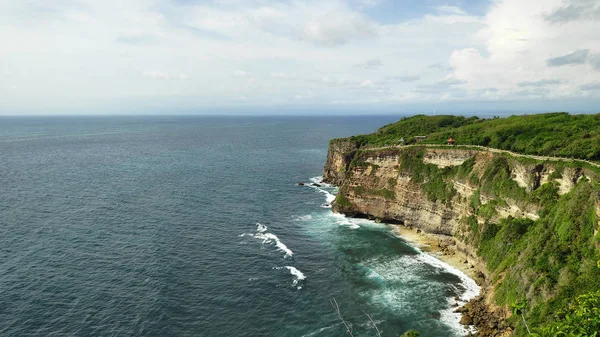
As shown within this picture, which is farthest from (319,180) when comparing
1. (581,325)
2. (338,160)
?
(581,325)

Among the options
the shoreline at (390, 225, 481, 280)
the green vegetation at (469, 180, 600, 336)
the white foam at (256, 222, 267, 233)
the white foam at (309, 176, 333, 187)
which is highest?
the green vegetation at (469, 180, 600, 336)

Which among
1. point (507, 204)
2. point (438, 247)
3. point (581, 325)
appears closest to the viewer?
point (581, 325)

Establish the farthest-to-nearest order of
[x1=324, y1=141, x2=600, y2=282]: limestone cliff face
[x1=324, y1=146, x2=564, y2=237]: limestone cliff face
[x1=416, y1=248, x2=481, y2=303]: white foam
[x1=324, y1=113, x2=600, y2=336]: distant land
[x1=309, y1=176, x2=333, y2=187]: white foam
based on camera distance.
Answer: [x1=309, y1=176, x2=333, y2=187]: white foam < [x1=324, y1=146, x2=564, y2=237]: limestone cliff face < [x1=324, y1=141, x2=600, y2=282]: limestone cliff face < [x1=416, y1=248, x2=481, y2=303]: white foam < [x1=324, y1=113, x2=600, y2=336]: distant land

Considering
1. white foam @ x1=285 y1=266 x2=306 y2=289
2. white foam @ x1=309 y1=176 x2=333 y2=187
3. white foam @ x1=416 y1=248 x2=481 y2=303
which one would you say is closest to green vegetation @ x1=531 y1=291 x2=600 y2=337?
white foam @ x1=416 y1=248 x2=481 y2=303

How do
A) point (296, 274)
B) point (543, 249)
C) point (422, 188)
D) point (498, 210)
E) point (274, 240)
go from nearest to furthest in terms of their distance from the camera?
point (543, 249) < point (296, 274) < point (498, 210) < point (274, 240) < point (422, 188)

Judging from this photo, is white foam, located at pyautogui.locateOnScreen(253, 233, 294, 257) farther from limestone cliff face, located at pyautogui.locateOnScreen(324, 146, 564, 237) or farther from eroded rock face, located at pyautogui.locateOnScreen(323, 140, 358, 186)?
eroded rock face, located at pyautogui.locateOnScreen(323, 140, 358, 186)

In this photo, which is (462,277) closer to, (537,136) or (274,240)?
(274,240)

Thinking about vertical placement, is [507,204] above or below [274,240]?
above
